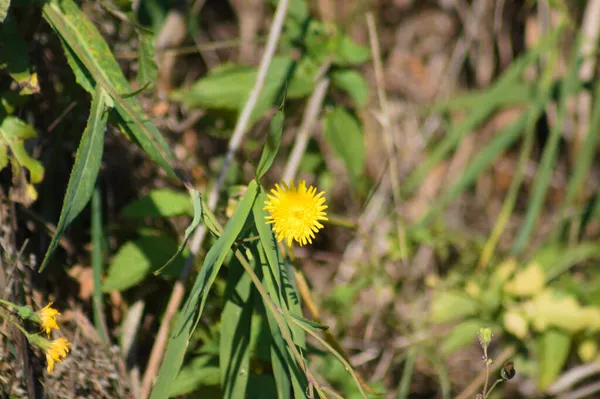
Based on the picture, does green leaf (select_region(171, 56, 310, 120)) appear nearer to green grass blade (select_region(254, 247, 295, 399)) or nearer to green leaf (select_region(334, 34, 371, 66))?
green leaf (select_region(334, 34, 371, 66))

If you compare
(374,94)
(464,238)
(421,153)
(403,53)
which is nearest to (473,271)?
(464,238)

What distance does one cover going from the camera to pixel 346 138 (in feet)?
4.77

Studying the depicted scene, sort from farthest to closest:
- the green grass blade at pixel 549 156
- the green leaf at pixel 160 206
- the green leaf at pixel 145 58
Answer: the green grass blade at pixel 549 156 < the green leaf at pixel 160 206 < the green leaf at pixel 145 58

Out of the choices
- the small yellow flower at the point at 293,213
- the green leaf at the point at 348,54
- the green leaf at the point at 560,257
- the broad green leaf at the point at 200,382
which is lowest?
the broad green leaf at the point at 200,382

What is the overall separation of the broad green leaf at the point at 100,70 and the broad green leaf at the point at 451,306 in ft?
3.07

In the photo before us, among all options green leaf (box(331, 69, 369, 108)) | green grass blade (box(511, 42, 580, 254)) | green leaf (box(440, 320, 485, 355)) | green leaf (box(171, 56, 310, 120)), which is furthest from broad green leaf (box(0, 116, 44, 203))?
green grass blade (box(511, 42, 580, 254))

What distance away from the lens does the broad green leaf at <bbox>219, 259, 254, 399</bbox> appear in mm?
924

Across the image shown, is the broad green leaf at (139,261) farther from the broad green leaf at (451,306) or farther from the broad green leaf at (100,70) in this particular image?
the broad green leaf at (451,306)

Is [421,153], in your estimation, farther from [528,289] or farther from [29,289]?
[29,289]

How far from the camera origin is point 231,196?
107 centimetres

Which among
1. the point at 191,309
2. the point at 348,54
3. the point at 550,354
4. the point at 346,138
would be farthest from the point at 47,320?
the point at 550,354

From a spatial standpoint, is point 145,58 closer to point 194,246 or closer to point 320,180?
point 194,246

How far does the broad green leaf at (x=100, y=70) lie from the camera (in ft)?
2.90

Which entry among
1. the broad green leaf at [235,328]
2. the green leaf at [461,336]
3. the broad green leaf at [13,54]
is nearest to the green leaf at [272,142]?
the broad green leaf at [235,328]
